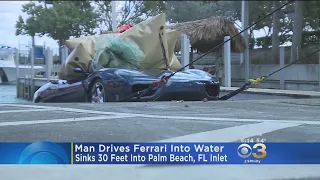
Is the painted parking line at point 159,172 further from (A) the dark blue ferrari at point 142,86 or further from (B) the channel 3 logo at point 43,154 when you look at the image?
(A) the dark blue ferrari at point 142,86

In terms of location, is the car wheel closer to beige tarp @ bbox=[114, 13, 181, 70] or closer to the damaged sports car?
the damaged sports car

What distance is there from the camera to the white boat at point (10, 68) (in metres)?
16.9

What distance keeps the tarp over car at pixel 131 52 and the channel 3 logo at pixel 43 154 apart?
20.9 ft

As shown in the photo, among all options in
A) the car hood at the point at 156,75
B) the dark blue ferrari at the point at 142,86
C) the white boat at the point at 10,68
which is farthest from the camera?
the white boat at the point at 10,68

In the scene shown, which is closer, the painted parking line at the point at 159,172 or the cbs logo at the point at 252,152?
the painted parking line at the point at 159,172

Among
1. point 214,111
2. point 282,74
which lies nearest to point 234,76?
point 282,74

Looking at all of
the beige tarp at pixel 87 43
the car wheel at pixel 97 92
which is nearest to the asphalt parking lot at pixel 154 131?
the car wheel at pixel 97 92

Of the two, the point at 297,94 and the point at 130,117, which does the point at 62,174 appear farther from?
the point at 297,94

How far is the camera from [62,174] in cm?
336

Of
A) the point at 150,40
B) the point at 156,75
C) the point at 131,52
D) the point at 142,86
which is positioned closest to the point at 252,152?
the point at 142,86

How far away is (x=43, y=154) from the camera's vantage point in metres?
3.46

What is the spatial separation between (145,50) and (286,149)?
23.9ft

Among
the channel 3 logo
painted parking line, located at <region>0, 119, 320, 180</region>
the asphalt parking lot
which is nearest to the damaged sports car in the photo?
the asphalt parking lot

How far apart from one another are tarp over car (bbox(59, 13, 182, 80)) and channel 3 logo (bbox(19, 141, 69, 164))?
636cm
